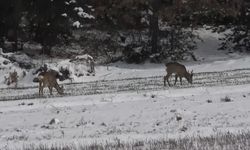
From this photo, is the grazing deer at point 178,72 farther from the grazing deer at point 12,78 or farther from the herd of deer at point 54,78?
the grazing deer at point 12,78

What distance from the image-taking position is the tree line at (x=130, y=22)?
3847cm

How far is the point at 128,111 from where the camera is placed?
773 inches

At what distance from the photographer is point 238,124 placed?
15836 millimetres

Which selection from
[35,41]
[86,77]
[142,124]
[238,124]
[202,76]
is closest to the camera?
[238,124]

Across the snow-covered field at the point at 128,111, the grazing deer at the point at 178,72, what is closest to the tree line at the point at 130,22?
the snow-covered field at the point at 128,111

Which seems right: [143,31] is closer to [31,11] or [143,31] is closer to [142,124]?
[31,11]

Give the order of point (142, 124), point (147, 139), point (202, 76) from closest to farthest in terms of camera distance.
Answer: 1. point (147, 139)
2. point (142, 124)
3. point (202, 76)

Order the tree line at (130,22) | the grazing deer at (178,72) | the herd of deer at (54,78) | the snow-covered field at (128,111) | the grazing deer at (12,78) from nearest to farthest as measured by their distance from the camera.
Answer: the snow-covered field at (128,111) < the herd of deer at (54,78) < the grazing deer at (178,72) < the grazing deer at (12,78) < the tree line at (130,22)

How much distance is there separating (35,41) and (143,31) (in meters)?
6.66

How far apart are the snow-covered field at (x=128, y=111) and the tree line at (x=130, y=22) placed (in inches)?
330

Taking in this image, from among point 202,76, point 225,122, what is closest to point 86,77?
point 202,76

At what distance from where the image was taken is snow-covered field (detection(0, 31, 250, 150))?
50.4 ft

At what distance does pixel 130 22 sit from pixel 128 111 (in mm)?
21501

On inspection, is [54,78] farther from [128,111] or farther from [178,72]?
[128,111]
